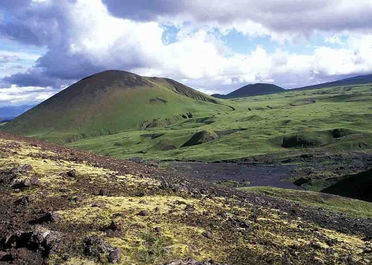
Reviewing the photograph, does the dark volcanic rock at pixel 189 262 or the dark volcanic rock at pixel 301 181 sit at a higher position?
the dark volcanic rock at pixel 189 262

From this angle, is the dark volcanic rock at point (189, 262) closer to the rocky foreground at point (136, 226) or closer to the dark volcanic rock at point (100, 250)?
the rocky foreground at point (136, 226)

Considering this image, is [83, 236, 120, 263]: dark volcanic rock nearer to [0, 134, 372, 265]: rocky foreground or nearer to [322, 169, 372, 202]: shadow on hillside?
[0, 134, 372, 265]: rocky foreground

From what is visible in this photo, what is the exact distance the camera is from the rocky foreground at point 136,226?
64.7ft

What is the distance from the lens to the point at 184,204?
28359 mm

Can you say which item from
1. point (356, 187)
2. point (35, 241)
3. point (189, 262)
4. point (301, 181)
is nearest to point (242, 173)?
point (301, 181)

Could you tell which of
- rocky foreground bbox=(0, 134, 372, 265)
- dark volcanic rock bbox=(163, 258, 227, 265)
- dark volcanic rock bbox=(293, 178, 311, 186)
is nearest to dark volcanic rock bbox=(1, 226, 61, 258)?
rocky foreground bbox=(0, 134, 372, 265)

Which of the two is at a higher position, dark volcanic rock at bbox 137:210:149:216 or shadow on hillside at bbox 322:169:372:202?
dark volcanic rock at bbox 137:210:149:216

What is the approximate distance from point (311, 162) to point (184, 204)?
5524 inches

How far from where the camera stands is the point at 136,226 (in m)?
22.9

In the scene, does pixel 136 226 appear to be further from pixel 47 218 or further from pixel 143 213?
pixel 47 218

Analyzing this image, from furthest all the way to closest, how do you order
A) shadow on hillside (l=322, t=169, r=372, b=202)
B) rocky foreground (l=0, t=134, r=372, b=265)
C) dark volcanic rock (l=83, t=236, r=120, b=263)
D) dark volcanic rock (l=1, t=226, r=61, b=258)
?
shadow on hillside (l=322, t=169, r=372, b=202) < rocky foreground (l=0, t=134, r=372, b=265) < dark volcanic rock (l=1, t=226, r=61, b=258) < dark volcanic rock (l=83, t=236, r=120, b=263)

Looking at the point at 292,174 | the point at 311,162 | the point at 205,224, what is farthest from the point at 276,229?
the point at 311,162

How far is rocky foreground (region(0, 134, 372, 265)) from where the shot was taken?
64.7ft

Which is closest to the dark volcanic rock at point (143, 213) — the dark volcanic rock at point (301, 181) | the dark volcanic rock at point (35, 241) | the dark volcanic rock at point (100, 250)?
the dark volcanic rock at point (100, 250)
